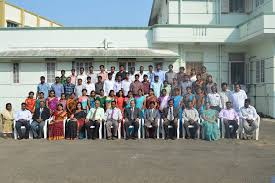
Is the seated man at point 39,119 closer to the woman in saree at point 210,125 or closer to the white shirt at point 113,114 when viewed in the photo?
the white shirt at point 113,114

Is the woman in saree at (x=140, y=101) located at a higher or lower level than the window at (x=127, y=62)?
lower

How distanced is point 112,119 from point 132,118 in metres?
0.62

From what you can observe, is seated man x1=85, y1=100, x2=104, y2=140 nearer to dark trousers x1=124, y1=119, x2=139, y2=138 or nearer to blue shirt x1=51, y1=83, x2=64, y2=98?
dark trousers x1=124, y1=119, x2=139, y2=138

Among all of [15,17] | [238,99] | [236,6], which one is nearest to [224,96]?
[238,99]

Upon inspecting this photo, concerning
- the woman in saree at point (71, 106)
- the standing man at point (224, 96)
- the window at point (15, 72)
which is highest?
the window at point (15, 72)

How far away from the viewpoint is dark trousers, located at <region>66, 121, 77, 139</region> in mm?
11847

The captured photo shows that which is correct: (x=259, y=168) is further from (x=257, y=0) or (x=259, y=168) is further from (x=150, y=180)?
(x=257, y=0)

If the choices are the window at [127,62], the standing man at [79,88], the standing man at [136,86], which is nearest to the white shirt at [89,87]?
the standing man at [79,88]

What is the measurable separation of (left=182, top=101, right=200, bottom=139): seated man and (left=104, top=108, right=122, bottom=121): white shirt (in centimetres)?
195

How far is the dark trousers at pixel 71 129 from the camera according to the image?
11847 mm

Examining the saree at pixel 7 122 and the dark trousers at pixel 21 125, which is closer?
the dark trousers at pixel 21 125

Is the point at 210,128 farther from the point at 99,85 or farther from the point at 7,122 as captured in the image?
the point at 7,122

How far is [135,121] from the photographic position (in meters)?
11.9

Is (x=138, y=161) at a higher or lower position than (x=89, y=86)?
lower
